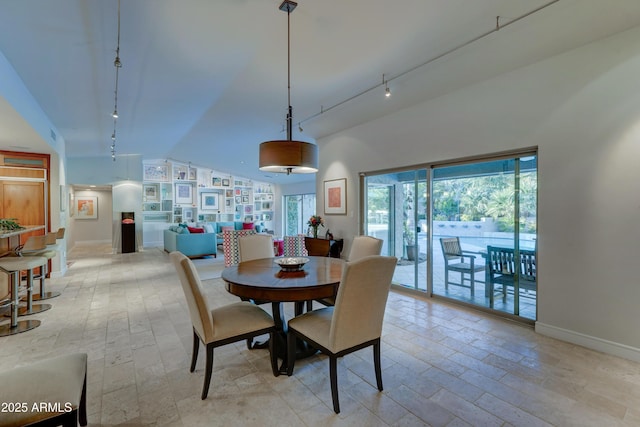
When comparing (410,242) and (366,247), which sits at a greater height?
(366,247)

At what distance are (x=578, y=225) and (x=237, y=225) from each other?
973cm

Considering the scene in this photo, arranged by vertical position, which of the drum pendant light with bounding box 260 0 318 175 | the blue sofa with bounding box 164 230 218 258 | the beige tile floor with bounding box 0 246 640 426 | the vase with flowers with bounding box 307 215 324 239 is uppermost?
the drum pendant light with bounding box 260 0 318 175

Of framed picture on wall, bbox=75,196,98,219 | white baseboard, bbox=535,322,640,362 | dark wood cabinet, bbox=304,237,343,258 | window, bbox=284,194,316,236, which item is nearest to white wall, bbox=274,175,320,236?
window, bbox=284,194,316,236

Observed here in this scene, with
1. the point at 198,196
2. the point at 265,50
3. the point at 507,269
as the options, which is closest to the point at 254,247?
the point at 265,50

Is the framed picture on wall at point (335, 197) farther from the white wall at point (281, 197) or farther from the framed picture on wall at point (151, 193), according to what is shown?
the framed picture on wall at point (151, 193)

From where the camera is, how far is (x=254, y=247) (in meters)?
3.47

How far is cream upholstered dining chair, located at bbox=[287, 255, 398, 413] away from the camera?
1842 millimetres

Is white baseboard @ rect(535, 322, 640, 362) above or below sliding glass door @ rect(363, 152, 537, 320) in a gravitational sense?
below

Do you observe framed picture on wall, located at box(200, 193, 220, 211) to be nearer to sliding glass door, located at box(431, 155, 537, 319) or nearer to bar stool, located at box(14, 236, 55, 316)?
bar stool, located at box(14, 236, 55, 316)

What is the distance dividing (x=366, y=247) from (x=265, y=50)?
2.44 meters

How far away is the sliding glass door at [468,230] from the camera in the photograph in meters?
3.35

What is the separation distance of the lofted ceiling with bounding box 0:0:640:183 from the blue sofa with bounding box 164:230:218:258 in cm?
335

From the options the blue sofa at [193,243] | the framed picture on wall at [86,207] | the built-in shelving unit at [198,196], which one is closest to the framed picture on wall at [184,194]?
the built-in shelving unit at [198,196]

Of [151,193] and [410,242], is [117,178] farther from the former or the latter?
[410,242]
